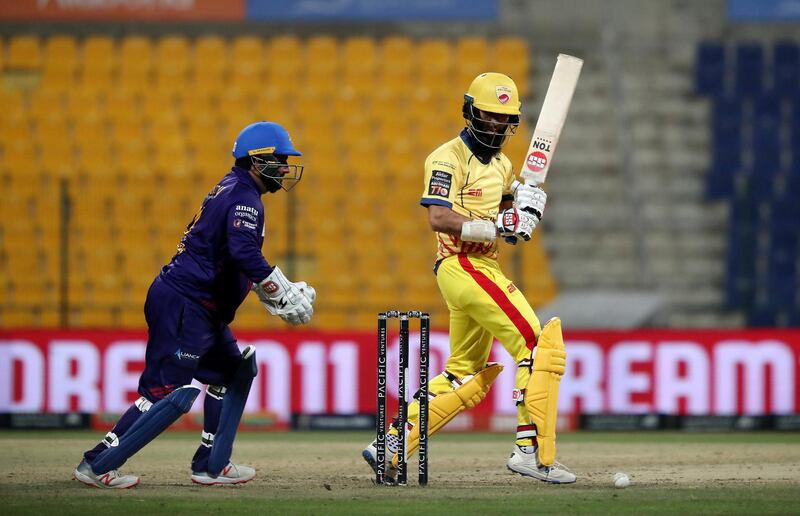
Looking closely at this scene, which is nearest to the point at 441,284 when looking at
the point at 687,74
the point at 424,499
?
the point at 424,499

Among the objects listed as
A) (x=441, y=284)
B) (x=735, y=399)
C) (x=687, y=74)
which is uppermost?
(x=687, y=74)

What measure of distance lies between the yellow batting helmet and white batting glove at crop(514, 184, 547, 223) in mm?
463

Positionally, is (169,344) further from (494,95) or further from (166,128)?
(166,128)

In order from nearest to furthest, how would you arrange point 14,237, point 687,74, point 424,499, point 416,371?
point 424,499, point 416,371, point 14,237, point 687,74

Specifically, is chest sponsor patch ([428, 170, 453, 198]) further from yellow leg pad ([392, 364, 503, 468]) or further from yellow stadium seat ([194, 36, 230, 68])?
yellow stadium seat ([194, 36, 230, 68])

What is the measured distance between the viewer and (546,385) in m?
7.14

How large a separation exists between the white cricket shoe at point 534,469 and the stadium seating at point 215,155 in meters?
6.56

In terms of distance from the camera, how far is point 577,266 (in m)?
15.6

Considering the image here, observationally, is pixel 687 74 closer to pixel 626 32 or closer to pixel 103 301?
pixel 626 32

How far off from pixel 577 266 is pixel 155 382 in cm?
928

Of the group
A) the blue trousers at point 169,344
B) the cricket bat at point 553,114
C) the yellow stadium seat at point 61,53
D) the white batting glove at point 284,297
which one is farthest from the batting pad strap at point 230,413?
the yellow stadium seat at point 61,53

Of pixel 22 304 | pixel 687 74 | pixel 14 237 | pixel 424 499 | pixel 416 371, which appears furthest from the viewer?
pixel 687 74

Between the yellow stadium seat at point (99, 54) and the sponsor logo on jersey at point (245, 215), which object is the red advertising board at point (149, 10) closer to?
the yellow stadium seat at point (99, 54)

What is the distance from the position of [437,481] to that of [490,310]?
1.14 metres
